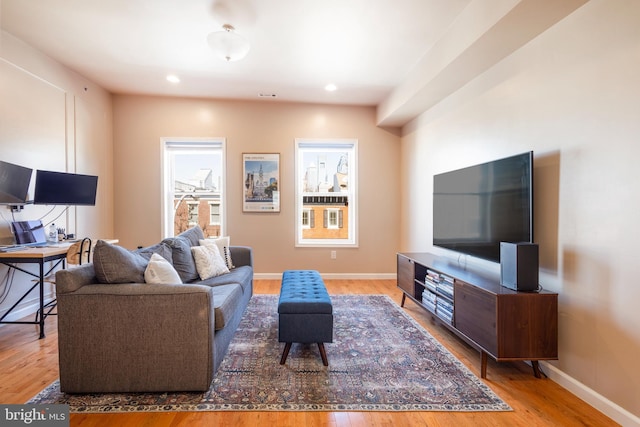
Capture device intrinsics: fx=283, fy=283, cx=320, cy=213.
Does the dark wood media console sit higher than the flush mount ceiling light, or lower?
lower

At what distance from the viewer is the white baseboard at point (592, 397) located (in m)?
1.52

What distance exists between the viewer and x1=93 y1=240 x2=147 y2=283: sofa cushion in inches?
69.5

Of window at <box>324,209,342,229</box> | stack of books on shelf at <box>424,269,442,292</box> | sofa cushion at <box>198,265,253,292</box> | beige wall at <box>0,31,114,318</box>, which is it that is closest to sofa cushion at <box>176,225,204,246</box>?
sofa cushion at <box>198,265,253,292</box>

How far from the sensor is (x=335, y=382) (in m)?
1.88

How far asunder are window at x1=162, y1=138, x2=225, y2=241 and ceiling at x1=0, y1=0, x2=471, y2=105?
1041 millimetres

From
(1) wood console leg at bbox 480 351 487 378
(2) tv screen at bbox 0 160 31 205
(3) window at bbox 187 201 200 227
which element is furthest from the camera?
(3) window at bbox 187 201 200 227

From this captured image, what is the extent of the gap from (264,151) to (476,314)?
12.0 feet

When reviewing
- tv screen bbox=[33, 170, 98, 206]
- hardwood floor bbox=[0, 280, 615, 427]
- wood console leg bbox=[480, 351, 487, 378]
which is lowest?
hardwood floor bbox=[0, 280, 615, 427]

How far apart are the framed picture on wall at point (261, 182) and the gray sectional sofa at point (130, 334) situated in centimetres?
281

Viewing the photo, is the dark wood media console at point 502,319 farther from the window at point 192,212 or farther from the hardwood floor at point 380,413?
the window at point 192,212

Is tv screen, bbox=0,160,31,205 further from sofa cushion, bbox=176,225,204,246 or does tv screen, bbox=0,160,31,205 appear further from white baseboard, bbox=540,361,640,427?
white baseboard, bbox=540,361,640,427

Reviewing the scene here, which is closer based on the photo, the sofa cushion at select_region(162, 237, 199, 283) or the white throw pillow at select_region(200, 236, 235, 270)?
the sofa cushion at select_region(162, 237, 199, 283)

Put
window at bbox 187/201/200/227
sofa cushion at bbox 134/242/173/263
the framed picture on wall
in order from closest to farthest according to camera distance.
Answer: sofa cushion at bbox 134/242/173/263 → the framed picture on wall → window at bbox 187/201/200/227

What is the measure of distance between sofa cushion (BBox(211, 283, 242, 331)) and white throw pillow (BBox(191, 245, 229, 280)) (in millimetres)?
430
